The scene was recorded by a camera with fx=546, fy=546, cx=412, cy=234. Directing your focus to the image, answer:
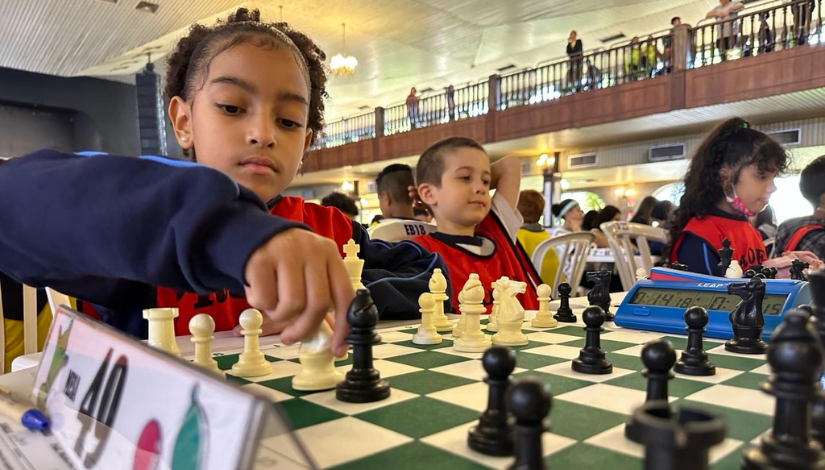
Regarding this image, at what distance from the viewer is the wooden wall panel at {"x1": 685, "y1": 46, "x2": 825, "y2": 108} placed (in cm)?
651

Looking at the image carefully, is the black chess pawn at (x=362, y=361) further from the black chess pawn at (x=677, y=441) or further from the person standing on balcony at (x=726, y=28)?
the person standing on balcony at (x=726, y=28)

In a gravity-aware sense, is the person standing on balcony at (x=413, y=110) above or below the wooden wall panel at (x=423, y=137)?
above

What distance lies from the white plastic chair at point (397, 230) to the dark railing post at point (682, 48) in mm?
6521

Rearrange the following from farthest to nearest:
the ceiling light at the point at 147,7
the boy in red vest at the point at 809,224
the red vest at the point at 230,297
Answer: the ceiling light at the point at 147,7, the boy in red vest at the point at 809,224, the red vest at the point at 230,297

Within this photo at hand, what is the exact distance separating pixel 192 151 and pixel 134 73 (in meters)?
10.6

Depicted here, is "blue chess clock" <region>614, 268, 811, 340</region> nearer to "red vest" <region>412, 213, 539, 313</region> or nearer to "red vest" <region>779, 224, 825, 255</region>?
"red vest" <region>412, 213, 539, 313</region>

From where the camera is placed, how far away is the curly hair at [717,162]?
2.27 m

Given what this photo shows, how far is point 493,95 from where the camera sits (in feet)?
33.2

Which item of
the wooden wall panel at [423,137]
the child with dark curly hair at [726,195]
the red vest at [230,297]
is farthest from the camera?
the wooden wall panel at [423,137]

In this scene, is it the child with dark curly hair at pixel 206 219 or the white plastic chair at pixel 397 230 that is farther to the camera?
the white plastic chair at pixel 397 230

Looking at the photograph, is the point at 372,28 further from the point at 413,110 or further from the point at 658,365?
the point at 658,365

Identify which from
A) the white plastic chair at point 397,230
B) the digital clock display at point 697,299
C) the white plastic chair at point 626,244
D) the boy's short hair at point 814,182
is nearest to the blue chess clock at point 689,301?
the digital clock display at point 697,299

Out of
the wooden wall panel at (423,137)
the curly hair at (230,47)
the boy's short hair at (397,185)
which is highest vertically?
the wooden wall panel at (423,137)

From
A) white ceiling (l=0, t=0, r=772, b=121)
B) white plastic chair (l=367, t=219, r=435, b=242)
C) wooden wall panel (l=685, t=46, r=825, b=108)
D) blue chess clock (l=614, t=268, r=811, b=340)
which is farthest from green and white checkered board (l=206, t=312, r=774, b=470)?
wooden wall panel (l=685, t=46, r=825, b=108)
